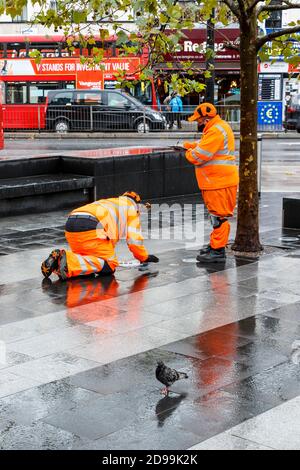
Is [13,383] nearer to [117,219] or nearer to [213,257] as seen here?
[117,219]

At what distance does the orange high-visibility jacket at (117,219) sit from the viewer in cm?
830

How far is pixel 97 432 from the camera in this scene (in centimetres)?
461

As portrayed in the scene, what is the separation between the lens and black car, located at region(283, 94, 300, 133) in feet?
105

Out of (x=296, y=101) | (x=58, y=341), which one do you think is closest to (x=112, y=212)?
(x=58, y=341)

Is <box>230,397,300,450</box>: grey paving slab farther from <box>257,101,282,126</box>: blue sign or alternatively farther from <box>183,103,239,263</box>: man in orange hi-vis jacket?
<box>257,101,282,126</box>: blue sign

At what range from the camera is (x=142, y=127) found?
101ft

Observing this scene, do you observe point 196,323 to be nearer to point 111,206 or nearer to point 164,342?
point 164,342

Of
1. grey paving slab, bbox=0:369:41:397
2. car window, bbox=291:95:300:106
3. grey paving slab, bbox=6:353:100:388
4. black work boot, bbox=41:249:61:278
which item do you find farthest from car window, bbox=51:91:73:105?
grey paving slab, bbox=0:369:41:397

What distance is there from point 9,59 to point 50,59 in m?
1.68

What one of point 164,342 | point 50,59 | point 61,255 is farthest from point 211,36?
point 164,342

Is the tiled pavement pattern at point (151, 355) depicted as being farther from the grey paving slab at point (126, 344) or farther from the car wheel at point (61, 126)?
the car wheel at point (61, 126)

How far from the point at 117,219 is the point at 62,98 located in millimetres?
23633

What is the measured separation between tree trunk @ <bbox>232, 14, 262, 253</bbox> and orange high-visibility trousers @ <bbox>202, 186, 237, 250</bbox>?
0.47 meters

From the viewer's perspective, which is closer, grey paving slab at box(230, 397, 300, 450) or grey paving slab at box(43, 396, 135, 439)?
grey paving slab at box(230, 397, 300, 450)
